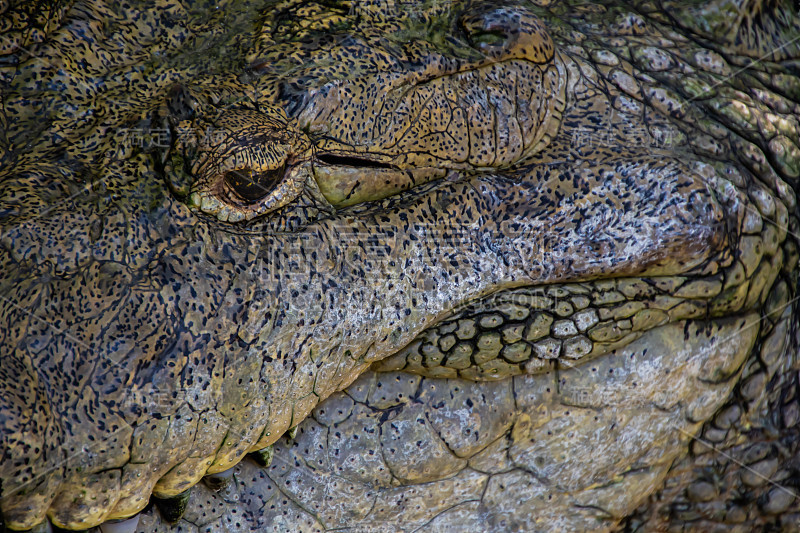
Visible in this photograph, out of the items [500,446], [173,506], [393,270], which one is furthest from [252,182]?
[500,446]

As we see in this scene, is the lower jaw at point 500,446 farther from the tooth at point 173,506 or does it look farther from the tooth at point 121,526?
the tooth at point 121,526

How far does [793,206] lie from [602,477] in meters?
1.37

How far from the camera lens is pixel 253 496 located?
2568 millimetres

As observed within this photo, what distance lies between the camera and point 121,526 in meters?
2.27

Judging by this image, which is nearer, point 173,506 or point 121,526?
point 121,526

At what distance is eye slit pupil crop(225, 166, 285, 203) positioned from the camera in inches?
90.9

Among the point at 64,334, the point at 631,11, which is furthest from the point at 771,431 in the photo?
the point at 64,334

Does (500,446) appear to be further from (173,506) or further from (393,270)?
(173,506)

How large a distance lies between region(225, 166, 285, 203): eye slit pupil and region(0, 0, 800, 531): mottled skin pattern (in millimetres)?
10

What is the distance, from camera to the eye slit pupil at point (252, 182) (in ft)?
7.57

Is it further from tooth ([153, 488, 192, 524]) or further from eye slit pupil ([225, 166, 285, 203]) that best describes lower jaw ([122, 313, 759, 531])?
eye slit pupil ([225, 166, 285, 203])

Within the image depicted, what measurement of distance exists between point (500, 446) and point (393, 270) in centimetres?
80

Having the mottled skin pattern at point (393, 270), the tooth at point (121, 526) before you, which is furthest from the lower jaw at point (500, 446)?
the tooth at point (121, 526)

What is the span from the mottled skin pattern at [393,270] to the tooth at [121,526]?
0.19 feet
